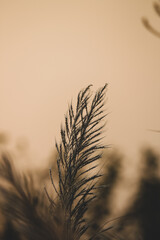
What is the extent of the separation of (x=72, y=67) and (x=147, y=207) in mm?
1198

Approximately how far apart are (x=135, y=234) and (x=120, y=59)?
133 centimetres

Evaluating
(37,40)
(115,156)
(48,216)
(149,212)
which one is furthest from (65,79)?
(149,212)

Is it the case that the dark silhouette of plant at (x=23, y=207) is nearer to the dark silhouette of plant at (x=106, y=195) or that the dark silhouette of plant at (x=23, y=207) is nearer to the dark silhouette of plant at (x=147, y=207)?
the dark silhouette of plant at (x=106, y=195)

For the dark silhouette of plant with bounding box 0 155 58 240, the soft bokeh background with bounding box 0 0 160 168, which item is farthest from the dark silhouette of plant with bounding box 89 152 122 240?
the dark silhouette of plant with bounding box 0 155 58 240

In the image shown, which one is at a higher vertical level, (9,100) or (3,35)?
(3,35)

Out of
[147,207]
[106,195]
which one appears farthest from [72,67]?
[147,207]

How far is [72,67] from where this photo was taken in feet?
4.52

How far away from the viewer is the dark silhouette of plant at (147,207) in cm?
137

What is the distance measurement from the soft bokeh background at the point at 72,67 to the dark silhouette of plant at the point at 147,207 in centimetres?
16

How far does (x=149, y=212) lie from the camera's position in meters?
1.38

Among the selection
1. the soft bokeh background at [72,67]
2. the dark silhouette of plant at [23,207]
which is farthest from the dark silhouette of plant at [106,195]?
the dark silhouette of plant at [23,207]

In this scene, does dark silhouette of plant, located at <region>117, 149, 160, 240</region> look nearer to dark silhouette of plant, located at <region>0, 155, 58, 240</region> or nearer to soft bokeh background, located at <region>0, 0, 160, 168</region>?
soft bokeh background, located at <region>0, 0, 160, 168</region>

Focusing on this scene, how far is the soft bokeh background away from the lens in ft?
4.43

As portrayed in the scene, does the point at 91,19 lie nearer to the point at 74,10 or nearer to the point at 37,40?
the point at 74,10
